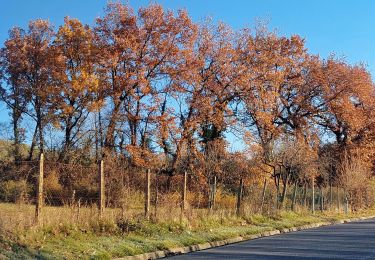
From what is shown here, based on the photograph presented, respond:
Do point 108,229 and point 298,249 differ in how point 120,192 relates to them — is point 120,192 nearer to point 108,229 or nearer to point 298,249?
point 108,229

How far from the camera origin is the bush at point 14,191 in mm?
14680

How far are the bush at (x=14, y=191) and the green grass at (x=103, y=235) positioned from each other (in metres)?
0.32

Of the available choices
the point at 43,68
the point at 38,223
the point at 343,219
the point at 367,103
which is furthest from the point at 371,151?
the point at 38,223

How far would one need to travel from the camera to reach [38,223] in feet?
44.0

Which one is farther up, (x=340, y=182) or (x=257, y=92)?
(x=257, y=92)

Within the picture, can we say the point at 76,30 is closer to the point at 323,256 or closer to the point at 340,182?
the point at 340,182

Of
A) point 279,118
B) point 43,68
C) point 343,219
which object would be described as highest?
point 43,68

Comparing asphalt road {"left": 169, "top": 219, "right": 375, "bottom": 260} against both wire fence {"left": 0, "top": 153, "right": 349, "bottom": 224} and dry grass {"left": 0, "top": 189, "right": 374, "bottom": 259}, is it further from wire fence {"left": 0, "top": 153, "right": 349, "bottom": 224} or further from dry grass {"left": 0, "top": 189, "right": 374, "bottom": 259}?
wire fence {"left": 0, "top": 153, "right": 349, "bottom": 224}

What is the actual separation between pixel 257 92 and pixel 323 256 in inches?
1110

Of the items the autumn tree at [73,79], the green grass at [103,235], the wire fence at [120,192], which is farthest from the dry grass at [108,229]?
the autumn tree at [73,79]

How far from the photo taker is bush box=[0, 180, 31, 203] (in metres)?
14.7

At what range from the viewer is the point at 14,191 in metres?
16.2

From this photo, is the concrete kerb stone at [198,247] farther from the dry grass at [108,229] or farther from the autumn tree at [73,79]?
the autumn tree at [73,79]

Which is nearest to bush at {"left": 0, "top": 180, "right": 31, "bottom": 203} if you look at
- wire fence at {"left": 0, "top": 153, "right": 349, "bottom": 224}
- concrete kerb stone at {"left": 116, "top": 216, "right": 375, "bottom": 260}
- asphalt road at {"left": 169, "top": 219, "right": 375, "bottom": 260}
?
wire fence at {"left": 0, "top": 153, "right": 349, "bottom": 224}
